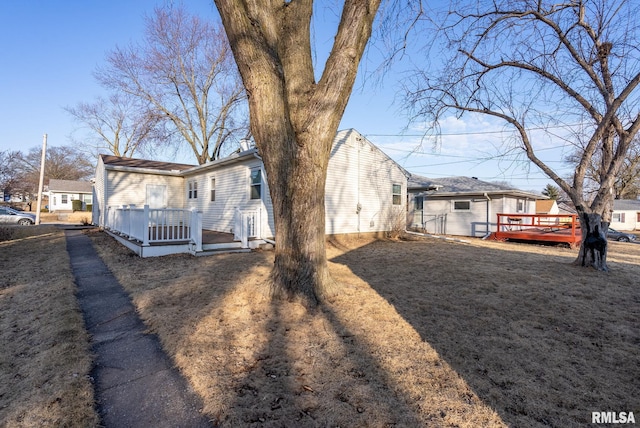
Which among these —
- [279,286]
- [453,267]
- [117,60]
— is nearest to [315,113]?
[279,286]

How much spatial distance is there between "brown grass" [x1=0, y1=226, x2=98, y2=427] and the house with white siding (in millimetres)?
5495

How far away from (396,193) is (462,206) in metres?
6.23

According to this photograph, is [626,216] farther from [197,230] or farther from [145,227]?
[145,227]

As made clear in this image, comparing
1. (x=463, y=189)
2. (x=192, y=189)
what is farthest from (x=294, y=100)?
(x=463, y=189)

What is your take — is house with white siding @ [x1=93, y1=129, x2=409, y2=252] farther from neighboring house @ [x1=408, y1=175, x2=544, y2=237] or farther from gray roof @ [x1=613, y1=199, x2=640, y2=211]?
gray roof @ [x1=613, y1=199, x2=640, y2=211]

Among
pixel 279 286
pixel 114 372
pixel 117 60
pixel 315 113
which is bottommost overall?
pixel 114 372

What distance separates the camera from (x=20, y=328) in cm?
356

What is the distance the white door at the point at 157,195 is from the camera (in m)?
15.9

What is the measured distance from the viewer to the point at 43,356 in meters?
2.86

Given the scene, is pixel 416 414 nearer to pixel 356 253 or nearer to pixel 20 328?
pixel 20 328

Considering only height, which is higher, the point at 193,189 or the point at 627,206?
the point at 627,206

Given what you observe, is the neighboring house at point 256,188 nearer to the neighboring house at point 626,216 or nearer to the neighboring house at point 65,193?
the neighboring house at point 65,193

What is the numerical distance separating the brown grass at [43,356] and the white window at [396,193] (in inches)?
497

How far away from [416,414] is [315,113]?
10.5 feet
